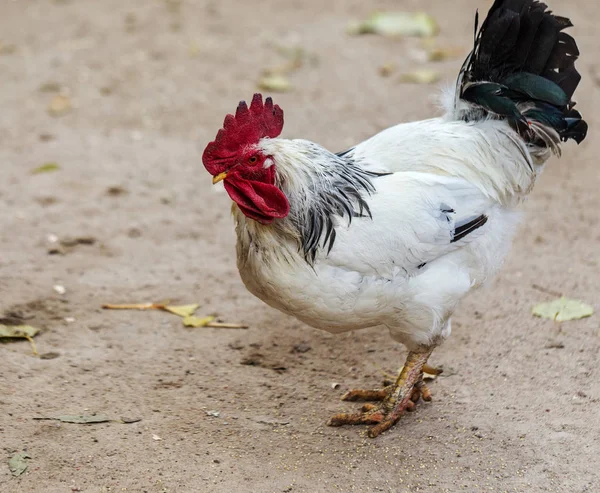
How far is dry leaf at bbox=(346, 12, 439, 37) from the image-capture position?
8.80 metres

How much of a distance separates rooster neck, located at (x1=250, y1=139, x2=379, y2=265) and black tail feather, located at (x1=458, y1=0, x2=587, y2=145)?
85 centimetres

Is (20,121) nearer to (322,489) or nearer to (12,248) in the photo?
(12,248)

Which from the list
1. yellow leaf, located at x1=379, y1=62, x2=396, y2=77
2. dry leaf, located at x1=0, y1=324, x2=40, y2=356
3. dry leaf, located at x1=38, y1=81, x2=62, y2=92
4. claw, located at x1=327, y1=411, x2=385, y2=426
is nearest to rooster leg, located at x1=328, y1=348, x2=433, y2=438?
claw, located at x1=327, y1=411, x2=385, y2=426

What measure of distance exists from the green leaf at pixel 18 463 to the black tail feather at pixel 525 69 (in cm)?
276

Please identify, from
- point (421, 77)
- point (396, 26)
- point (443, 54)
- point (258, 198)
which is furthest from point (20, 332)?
point (396, 26)

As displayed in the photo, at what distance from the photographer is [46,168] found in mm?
6383

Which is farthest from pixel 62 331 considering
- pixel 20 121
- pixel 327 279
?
pixel 20 121

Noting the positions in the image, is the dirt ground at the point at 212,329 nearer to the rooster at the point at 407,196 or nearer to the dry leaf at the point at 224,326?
the dry leaf at the point at 224,326

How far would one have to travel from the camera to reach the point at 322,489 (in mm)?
3299

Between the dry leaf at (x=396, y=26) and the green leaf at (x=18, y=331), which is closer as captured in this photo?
the green leaf at (x=18, y=331)

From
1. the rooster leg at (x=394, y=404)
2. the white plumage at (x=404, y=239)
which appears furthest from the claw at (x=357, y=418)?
the white plumage at (x=404, y=239)

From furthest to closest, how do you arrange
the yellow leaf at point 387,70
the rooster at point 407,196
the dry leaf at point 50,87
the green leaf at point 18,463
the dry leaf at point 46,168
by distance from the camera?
the yellow leaf at point 387,70 < the dry leaf at point 50,87 < the dry leaf at point 46,168 < the rooster at point 407,196 < the green leaf at point 18,463

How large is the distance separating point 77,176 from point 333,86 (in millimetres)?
2831

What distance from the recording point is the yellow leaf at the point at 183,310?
15.5ft
